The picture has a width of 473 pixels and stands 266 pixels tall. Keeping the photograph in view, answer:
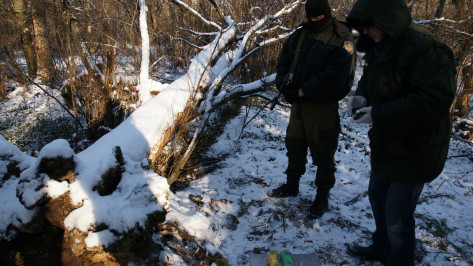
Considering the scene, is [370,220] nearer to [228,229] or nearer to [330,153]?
[330,153]

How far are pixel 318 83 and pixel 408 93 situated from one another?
2.74 feet

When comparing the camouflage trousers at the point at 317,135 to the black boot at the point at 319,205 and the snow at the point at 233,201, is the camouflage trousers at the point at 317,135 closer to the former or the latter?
the black boot at the point at 319,205

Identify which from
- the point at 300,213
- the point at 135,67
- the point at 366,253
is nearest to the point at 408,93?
the point at 366,253

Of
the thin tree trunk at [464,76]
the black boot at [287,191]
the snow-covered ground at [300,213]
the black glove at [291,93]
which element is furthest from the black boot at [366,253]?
the thin tree trunk at [464,76]

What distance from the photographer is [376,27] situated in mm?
1374

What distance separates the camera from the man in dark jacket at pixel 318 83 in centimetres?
212

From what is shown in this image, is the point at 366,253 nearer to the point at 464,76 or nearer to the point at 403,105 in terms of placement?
the point at 403,105

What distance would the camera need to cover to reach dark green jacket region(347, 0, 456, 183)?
1.22 meters

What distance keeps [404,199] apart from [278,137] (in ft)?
10.1

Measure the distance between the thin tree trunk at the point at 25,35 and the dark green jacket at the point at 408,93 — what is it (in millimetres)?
8081

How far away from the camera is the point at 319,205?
8.14 ft

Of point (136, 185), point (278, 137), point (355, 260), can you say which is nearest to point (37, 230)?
point (136, 185)

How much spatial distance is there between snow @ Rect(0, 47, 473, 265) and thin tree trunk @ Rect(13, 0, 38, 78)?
234 inches

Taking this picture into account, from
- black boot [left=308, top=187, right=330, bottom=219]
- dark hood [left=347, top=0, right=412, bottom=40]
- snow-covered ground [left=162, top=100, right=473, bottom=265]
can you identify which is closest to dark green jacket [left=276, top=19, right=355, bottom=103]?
dark hood [left=347, top=0, right=412, bottom=40]
